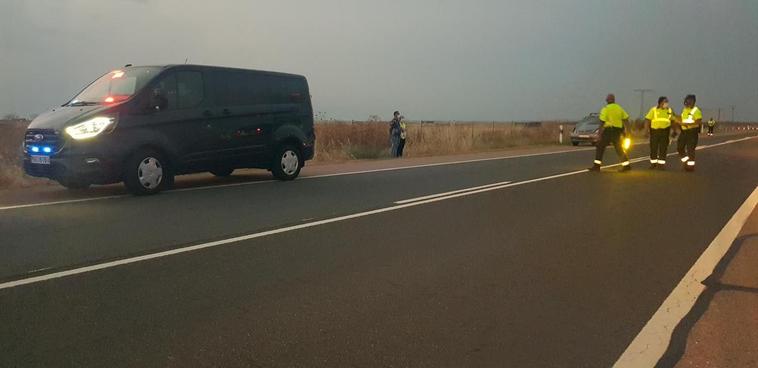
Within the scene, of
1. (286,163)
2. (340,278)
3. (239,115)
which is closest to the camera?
(340,278)

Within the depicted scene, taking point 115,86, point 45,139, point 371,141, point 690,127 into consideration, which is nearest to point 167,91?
point 115,86

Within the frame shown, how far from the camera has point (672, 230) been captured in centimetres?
777

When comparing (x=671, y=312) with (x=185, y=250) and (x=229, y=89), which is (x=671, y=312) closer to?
(x=185, y=250)

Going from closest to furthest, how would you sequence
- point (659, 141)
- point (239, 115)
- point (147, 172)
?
1. point (147, 172)
2. point (239, 115)
3. point (659, 141)

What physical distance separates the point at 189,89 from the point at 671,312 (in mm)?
8272

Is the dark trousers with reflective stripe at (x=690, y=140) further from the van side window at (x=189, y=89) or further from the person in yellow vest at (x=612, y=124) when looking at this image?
the van side window at (x=189, y=89)

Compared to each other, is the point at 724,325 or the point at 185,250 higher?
the point at 185,250

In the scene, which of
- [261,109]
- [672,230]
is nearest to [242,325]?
[672,230]

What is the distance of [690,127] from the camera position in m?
15.5

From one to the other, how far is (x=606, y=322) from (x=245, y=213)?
526 cm

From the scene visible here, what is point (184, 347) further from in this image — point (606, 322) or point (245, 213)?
point (245, 213)

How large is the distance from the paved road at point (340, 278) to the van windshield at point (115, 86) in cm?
159

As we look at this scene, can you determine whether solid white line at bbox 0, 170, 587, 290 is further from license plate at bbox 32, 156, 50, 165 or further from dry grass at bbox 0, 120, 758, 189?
dry grass at bbox 0, 120, 758, 189

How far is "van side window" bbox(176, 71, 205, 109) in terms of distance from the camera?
1054cm
